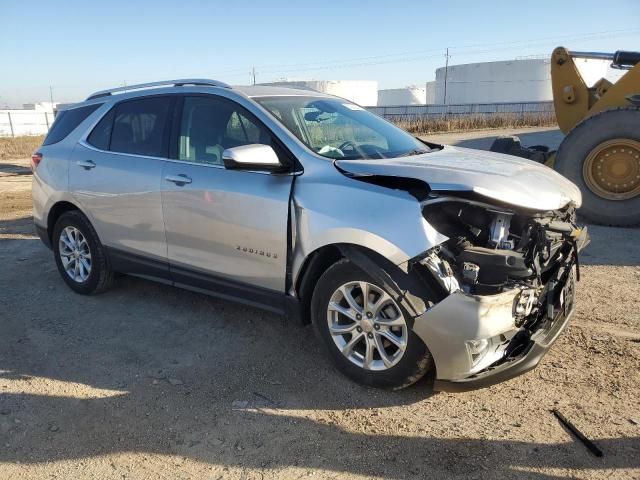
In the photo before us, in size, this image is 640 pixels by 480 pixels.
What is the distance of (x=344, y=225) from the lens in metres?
3.22

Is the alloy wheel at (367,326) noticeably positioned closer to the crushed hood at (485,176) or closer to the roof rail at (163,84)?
the crushed hood at (485,176)

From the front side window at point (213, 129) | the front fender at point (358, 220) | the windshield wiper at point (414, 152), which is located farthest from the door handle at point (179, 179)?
the windshield wiper at point (414, 152)

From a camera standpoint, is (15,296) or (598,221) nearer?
(15,296)

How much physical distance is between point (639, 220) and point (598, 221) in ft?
1.59

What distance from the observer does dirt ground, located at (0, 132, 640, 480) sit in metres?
2.72

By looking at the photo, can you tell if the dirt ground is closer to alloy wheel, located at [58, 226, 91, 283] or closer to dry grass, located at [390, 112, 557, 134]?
alloy wheel, located at [58, 226, 91, 283]

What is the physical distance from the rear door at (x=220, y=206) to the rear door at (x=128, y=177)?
17 centimetres

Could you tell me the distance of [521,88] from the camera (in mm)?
71312

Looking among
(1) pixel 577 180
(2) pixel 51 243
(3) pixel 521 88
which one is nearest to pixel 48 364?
(2) pixel 51 243

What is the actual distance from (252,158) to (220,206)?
1.82 ft

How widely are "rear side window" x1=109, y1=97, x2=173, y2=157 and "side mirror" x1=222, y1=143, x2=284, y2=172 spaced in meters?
1.09

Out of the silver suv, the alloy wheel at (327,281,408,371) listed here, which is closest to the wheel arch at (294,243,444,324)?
the silver suv

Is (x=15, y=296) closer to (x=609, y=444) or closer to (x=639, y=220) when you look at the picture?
(x=609, y=444)

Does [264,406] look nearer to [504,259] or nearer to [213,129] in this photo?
[504,259]
